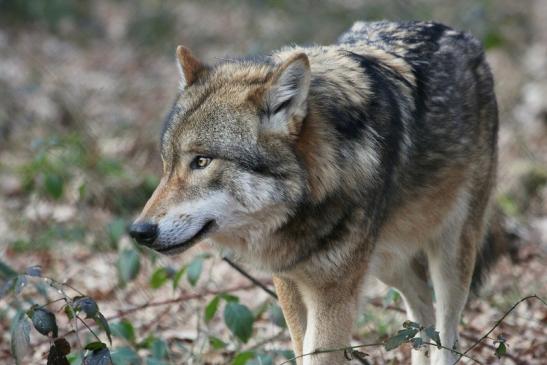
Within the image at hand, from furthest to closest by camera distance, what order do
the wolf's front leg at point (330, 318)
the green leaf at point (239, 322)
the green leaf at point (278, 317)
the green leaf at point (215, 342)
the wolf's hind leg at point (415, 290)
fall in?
the wolf's hind leg at point (415, 290) → the green leaf at point (278, 317) → the green leaf at point (215, 342) → the green leaf at point (239, 322) → the wolf's front leg at point (330, 318)

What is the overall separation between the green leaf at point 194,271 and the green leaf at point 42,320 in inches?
47.3

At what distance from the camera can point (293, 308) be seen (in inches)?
158

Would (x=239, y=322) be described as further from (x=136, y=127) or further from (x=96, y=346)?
(x=136, y=127)

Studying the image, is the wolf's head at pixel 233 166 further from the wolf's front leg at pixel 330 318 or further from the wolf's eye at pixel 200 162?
the wolf's front leg at pixel 330 318

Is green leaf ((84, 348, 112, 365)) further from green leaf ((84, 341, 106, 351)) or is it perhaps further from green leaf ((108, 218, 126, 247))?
green leaf ((108, 218, 126, 247))

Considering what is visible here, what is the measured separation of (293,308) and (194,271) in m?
0.71

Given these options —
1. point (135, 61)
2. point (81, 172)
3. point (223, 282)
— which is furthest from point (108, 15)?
point (223, 282)

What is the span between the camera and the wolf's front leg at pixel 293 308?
13.1ft

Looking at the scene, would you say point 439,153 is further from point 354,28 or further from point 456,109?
point 354,28

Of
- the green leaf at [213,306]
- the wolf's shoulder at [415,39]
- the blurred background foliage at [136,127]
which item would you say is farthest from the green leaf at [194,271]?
the wolf's shoulder at [415,39]

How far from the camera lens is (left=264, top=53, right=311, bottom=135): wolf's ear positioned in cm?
343

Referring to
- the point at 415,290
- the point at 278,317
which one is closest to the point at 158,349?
the point at 278,317

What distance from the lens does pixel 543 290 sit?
5.62 meters

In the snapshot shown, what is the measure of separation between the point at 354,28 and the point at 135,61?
7.68 meters
